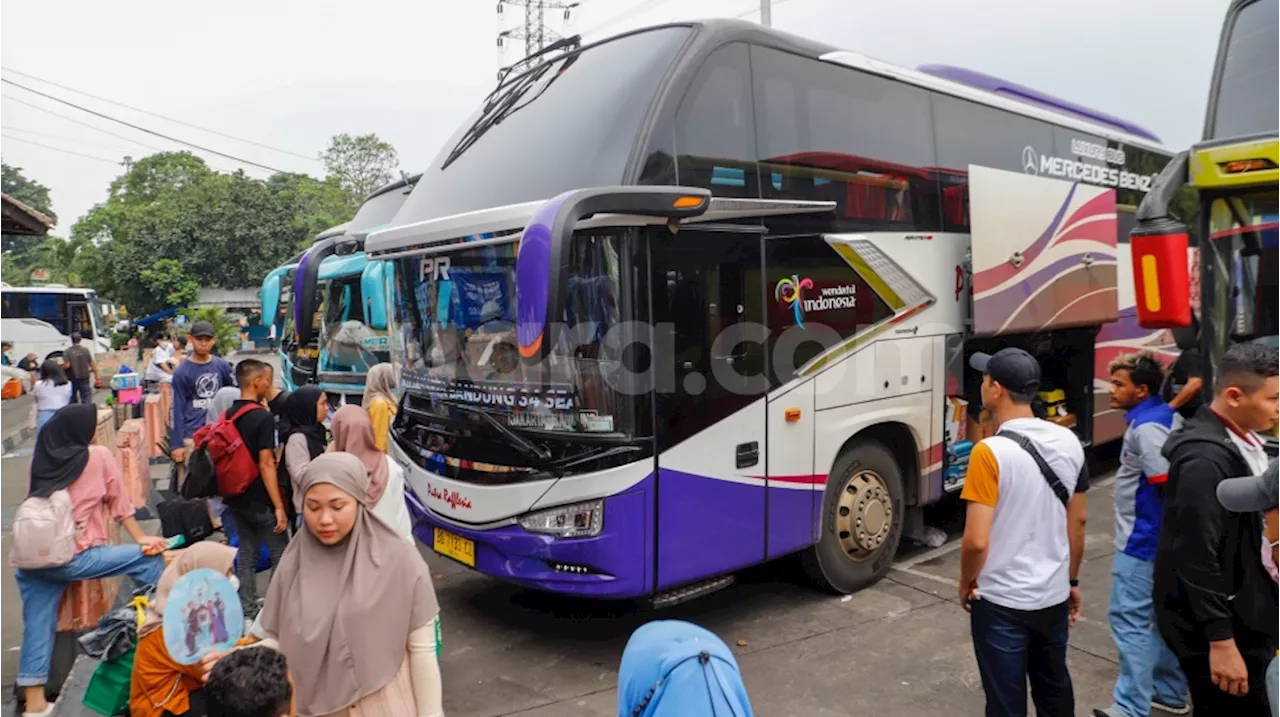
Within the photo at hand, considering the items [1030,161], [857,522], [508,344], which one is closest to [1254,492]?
[508,344]

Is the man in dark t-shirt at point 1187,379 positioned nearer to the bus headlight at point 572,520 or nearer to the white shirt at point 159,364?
the bus headlight at point 572,520

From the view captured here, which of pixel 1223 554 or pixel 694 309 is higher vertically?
pixel 694 309

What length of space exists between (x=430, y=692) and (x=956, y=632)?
3.68 metres

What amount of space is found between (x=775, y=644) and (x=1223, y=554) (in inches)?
108

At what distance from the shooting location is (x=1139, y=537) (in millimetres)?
3826

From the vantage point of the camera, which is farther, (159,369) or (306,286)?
(159,369)

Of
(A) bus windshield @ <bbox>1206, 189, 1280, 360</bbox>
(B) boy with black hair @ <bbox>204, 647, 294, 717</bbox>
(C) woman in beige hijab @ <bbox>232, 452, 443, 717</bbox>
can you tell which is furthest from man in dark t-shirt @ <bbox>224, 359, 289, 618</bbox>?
(A) bus windshield @ <bbox>1206, 189, 1280, 360</bbox>

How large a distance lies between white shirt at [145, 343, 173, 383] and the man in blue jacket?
12965 millimetres

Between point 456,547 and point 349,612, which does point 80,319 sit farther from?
point 349,612

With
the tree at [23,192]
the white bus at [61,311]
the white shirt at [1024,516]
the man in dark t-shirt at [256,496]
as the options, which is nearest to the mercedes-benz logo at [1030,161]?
the white shirt at [1024,516]

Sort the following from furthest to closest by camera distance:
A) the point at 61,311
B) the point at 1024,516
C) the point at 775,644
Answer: the point at 61,311
the point at 775,644
the point at 1024,516

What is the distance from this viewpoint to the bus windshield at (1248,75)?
→ 4.68m

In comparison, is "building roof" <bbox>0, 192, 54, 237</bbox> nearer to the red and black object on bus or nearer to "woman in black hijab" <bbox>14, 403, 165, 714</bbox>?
"woman in black hijab" <bbox>14, 403, 165, 714</bbox>

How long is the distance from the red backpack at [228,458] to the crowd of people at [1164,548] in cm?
404
